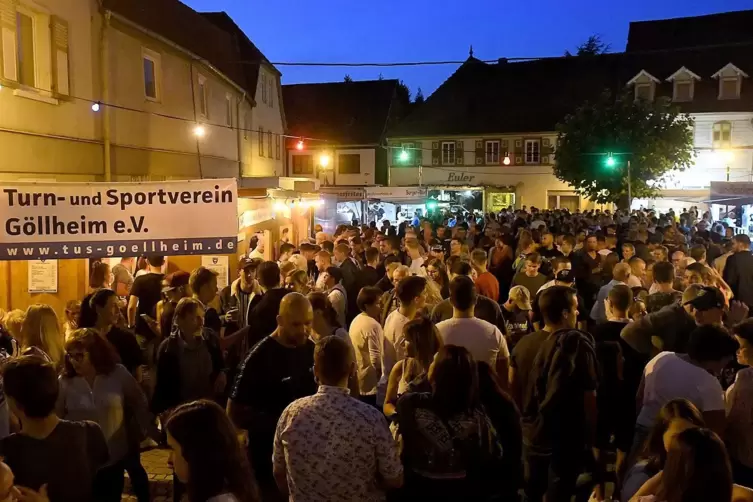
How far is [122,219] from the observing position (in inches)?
245

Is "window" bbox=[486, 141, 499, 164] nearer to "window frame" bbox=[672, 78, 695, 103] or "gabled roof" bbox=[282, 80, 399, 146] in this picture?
"gabled roof" bbox=[282, 80, 399, 146]

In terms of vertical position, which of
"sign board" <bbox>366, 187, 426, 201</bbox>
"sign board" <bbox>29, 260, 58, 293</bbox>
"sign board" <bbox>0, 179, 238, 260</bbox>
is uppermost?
"sign board" <bbox>366, 187, 426, 201</bbox>

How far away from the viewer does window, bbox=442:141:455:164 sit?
141 feet

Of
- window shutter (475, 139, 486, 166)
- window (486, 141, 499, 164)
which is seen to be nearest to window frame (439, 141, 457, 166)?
window shutter (475, 139, 486, 166)

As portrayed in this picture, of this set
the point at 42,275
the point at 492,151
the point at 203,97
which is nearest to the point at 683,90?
the point at 492,151

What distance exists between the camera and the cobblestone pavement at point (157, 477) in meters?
5.95

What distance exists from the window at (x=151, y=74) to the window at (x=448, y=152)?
95.4ft

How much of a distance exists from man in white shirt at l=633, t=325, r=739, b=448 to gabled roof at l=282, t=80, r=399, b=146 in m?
41.4

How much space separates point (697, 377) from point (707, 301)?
4.41 ft

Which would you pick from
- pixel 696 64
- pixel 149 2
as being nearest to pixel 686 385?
pixel 149 2

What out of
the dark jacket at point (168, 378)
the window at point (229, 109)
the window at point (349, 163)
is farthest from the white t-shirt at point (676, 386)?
the window at point (349, 163)

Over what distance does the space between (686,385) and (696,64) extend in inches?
1597

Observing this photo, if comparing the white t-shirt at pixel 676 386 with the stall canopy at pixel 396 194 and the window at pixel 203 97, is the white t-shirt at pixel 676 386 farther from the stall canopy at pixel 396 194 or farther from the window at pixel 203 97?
the stall canopy at pixel 396 194

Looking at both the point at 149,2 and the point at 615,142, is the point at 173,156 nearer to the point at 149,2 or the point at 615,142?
the point at 149,2
